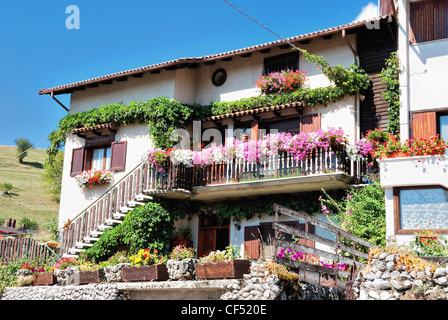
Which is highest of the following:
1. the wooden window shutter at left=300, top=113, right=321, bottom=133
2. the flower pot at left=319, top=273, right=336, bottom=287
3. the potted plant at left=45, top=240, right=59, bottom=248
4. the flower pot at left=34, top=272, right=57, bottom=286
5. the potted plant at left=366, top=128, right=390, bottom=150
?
the wooden window shutter at left=300, top=113, right=321, bottom=133

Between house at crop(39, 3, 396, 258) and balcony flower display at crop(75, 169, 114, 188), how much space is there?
244 millimetres

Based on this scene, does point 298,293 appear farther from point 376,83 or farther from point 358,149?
point 376,83

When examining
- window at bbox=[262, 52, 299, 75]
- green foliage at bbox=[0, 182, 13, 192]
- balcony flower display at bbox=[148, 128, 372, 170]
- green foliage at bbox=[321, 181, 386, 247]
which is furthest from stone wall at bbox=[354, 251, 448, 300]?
green foliage at bbox=[0, 182, 13, 192]

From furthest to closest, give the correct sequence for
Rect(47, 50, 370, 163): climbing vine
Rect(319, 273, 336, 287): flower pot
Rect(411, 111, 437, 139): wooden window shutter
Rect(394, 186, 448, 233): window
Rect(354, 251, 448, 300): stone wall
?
Rect(47, 50, 370, 163): climbing vine
Rect(411, 111, 437, 139): wooden window shutter
Rect(394, 186, 448, 233): window
Rect(319, 273, 336, 287): flower pot
Rect(354, 251, 448, 300): stone wall

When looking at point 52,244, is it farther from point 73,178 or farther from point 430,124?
point 430,124

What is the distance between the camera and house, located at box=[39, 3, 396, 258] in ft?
52.9

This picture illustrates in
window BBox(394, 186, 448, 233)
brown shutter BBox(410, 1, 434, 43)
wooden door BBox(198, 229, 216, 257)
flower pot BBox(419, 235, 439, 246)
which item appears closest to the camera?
flower pot BBox(419, 235, 439, 246)

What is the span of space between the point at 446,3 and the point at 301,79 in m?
4.54

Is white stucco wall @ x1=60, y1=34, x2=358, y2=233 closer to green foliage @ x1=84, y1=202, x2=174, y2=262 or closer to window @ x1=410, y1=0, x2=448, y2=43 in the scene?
window @ x1=410, y1=0, x2=448, y2=43

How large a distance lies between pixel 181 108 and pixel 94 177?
3.87 metres

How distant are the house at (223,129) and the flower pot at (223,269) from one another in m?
4.56

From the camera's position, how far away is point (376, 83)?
53.4 feet

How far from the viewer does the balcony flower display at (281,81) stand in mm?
17297
